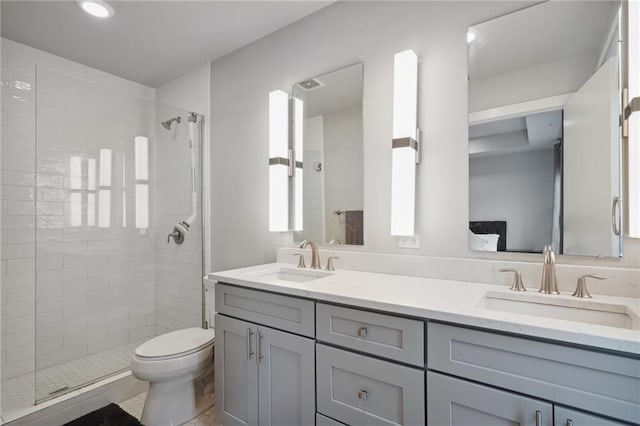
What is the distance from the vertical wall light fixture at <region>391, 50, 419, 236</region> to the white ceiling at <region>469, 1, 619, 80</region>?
28 centimetres

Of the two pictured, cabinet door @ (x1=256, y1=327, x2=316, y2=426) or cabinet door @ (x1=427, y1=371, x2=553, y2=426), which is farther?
cabinet door @ (x1=256, y1=327, x2=316, y2=426)

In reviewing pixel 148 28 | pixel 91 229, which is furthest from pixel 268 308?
pixel 148 28

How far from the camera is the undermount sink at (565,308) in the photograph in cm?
101

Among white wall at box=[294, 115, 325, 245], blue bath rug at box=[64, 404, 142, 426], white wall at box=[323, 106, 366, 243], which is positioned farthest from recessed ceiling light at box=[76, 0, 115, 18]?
blue bath rug at box=[64, 404, 142, 426]

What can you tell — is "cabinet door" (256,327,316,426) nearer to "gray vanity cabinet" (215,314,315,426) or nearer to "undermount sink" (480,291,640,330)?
"gray vanity cabinet" (215,314,315,426)

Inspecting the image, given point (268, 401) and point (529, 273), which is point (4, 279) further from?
point (529, 273)

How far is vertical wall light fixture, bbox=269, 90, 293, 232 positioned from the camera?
2006mm

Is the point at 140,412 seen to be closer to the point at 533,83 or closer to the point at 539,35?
the point at 533,83

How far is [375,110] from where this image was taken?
170 centimetres

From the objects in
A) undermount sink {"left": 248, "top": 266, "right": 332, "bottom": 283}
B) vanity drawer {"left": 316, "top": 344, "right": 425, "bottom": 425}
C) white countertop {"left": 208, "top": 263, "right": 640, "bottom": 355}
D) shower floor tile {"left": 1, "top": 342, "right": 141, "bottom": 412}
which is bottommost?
shower floor tile {"left": 1, "top": 342, "right": 141, "bottom": 412}

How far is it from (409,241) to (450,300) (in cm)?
53

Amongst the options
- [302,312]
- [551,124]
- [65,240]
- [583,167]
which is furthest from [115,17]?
[583,167]

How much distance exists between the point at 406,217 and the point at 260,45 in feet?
5.51

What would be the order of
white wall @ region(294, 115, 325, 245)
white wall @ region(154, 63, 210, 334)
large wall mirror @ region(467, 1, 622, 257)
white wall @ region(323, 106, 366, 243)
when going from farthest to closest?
white wall @ region(154, 63, 210, 334) < white wall @ region(294, 115, 325, 245) < white wall @ region(323, 106, 366, 243) < large wall mirror @ region(467, 1, 622, 257)
